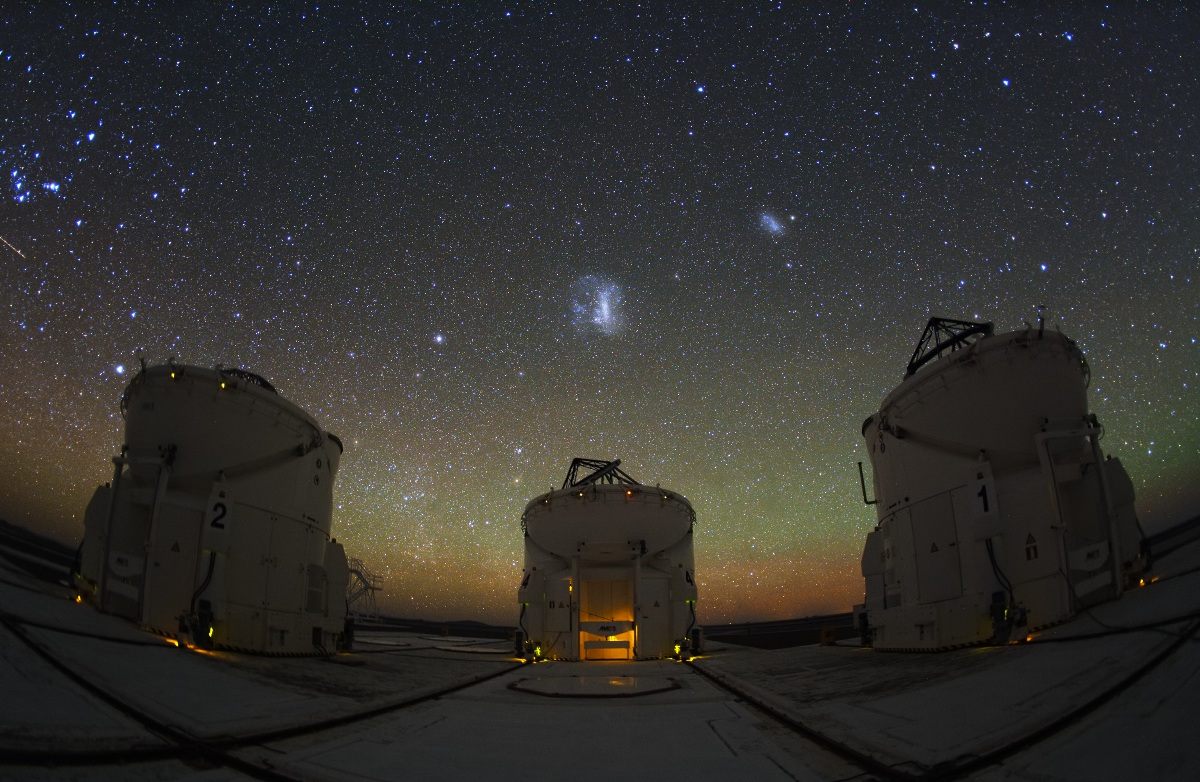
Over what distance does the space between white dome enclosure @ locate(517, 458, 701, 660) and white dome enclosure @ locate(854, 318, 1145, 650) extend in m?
10.0

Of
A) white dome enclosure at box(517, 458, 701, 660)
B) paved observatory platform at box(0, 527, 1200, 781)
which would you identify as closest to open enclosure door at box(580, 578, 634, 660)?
white dome enclosure at box(517, 458, 701, 660)

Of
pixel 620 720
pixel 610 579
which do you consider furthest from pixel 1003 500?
pixel 610 579

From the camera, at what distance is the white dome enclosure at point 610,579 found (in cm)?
2216

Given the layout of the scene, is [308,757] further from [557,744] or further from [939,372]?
[939,372]

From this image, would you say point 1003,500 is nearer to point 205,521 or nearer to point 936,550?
point 936,550

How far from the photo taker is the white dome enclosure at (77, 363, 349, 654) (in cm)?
1134

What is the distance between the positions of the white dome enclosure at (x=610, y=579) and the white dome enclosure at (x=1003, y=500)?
10020 millimetres

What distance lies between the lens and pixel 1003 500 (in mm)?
11305

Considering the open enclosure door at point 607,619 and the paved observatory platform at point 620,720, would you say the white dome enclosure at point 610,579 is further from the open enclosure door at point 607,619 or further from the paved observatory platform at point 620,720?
the paved observatory platform at point 620,720

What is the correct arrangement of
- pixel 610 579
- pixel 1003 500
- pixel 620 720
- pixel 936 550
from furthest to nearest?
1. pixel 610 579
2. pixel 936 550
3. pixel 1003 500
4. pixel 620 720

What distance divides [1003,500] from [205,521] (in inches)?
653

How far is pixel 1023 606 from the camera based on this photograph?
10203 mm

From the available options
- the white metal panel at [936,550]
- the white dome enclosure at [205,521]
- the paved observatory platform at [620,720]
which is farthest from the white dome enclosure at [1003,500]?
the white dome enclosure at [205,521]

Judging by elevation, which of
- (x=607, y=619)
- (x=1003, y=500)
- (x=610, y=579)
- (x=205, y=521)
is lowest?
(x=607, y=619)
